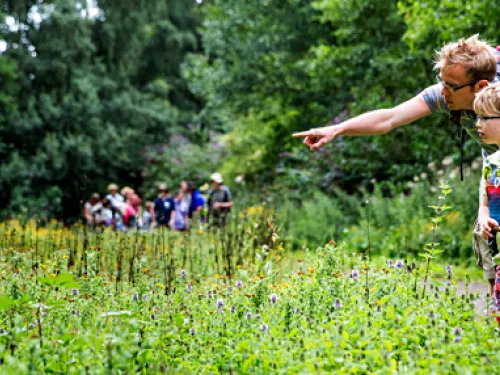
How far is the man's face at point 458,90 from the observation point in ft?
11.8

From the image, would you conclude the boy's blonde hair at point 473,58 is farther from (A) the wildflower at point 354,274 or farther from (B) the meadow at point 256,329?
(A) the wildflower at point 354,274

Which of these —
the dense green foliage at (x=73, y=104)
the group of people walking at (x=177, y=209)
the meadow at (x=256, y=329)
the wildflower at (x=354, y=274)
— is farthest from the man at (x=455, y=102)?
the dense green foliage at (x=73, y=104)

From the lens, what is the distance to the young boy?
3.21m

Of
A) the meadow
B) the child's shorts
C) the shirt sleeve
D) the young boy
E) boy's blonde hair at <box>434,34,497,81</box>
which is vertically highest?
boy's blonde hair at <box>434,34,497,81</box>

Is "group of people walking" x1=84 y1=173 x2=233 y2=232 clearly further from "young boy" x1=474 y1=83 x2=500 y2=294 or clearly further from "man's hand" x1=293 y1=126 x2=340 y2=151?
"young boy" x1=474 y1=83 x2=500 y2=294

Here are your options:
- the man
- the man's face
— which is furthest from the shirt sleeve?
the man's face

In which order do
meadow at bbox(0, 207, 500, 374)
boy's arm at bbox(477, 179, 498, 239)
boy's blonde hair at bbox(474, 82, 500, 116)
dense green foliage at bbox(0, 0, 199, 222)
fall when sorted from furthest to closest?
dense green foliage at bbox(0, 0, 199, 222) → boy's arm at bbox(477, 179, 498, 239) → boy's blonde hair at bbox(474, 82, 500, 116) → meadow at bbox(0, 207, 500, 374)

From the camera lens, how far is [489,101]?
319 centimetres

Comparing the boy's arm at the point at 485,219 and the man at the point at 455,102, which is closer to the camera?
the boy's arm at the point at 485,219

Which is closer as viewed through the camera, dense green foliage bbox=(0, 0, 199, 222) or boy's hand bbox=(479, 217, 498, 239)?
boy's hand bbox=(479, 217, 498, 239)

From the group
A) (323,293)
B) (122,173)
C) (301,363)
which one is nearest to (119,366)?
(301,363)

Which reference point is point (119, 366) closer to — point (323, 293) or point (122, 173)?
point (323, 293)

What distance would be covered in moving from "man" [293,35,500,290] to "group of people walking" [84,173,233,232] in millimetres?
5147

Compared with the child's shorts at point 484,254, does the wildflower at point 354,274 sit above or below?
below
